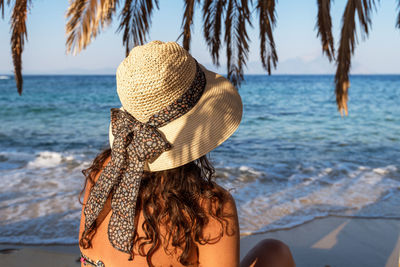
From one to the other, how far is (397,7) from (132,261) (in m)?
2.22

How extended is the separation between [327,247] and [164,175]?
2.12 m

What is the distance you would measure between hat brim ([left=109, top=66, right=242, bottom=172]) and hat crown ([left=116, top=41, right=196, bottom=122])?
8 cm

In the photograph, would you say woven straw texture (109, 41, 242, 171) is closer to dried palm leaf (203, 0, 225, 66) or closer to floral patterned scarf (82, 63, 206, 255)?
floral patterned scarf (82, 63, 206, 255)

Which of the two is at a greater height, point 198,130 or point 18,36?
point 18,36

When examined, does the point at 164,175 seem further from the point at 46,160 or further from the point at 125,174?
the point at 46,160

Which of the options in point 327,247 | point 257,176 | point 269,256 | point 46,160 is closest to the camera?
point 269,256

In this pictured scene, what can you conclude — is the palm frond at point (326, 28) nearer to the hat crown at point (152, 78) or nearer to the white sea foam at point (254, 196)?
the white sea foam at point (254, 196)

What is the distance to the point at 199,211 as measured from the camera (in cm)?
112

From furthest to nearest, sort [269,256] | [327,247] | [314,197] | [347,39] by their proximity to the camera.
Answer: [314,197], [327,247], [347,39], [269,256]

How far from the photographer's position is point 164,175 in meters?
1.20

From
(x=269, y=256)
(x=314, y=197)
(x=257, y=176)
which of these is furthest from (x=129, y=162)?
(x=257, y=176)

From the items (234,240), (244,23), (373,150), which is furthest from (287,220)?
(373,150)

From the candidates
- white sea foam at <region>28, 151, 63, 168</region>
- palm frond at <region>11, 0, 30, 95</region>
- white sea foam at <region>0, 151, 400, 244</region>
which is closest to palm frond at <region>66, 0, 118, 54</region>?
palm frond at <region>11, 0, 30, 95</region>

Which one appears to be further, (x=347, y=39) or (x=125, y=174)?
(x=347, y=39)
